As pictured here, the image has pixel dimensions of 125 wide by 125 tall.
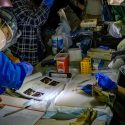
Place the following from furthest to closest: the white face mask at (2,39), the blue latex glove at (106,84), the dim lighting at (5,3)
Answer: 1. the dim lighting at (5,3)
2. the blue latex glove at (106,84)
3. the white face mask at (2,39)

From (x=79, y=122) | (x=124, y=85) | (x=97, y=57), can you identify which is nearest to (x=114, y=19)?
(x=97, y=57)

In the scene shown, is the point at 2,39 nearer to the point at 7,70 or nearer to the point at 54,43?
the point at 7,70

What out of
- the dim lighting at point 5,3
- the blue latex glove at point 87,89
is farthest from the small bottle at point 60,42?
the blue latex glove at point 87,89

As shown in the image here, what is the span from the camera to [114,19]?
306cm

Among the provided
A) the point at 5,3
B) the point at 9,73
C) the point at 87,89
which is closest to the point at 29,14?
the point at 5,3

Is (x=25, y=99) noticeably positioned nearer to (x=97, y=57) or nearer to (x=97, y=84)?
→ (x=97, y=84)

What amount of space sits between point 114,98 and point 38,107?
51 centimetres

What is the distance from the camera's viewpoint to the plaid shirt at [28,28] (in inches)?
114

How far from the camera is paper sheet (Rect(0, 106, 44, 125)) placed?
1857 mm

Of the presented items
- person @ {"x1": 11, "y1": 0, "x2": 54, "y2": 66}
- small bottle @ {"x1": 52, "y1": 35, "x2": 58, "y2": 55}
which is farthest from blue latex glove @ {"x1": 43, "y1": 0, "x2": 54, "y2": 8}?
small bottle @ {"x1": 52, "y1": 35, "x2": 58, "y2": 55}

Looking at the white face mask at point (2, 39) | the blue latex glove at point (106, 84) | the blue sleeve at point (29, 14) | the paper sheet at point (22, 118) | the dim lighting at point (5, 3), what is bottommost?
the paper sheet at point (22, 118)

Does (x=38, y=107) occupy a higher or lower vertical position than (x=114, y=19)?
lower

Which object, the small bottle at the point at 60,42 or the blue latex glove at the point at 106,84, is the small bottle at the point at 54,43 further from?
the blue latex glove at the point at 106,84

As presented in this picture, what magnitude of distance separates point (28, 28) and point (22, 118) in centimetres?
124
